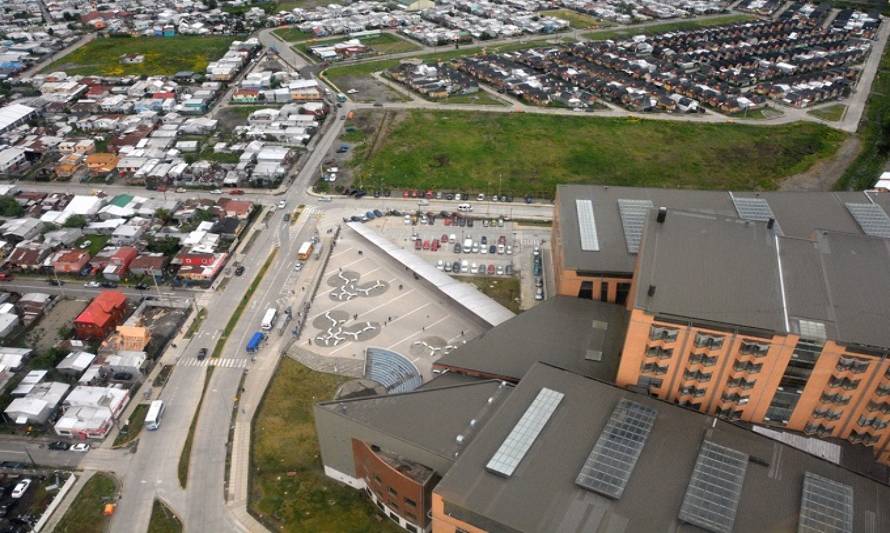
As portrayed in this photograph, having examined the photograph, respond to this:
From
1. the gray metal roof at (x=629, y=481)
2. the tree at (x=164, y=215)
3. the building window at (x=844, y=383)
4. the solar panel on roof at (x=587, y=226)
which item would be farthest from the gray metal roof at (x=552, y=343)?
the tree at (x=164, y=215)

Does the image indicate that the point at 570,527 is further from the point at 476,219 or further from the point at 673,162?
the point at 673,162

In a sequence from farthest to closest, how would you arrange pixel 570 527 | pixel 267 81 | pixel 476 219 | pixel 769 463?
pixel 267 81, pixel 476 219, pixel 769 463, pixel 570 527

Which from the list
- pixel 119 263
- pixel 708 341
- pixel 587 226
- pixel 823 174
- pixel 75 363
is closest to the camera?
pixel 708 341

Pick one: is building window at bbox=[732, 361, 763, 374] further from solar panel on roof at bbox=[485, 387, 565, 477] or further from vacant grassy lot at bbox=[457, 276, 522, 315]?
vacant grassy lot at bbox=[457, 276, 522, 315]

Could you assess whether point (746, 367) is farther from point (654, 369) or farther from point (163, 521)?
point (163, 521)

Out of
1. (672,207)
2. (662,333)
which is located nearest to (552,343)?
(662,333)

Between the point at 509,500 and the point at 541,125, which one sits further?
the point at 541,125

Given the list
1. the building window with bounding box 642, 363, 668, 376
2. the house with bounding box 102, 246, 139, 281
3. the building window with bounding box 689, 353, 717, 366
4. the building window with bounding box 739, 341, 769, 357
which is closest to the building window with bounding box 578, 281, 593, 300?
the building window with bounding box 642, 363, 668, 376

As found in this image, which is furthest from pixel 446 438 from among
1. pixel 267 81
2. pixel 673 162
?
pixel 267 81
